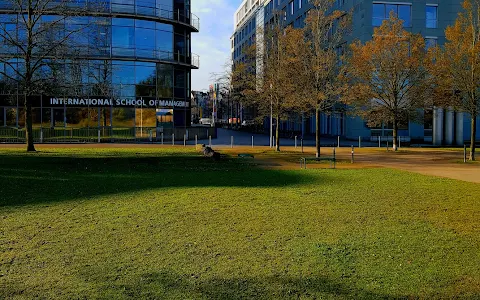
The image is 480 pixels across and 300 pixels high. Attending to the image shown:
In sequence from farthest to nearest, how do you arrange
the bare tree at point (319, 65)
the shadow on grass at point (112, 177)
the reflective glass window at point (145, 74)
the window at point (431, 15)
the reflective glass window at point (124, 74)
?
the window at point (431, 15) < the reflective glass window at point (145, 74) < the reflective glass window at point (124, 74) < the bare tree at point (319, 65) < the shadow on grass at point (112, 177)

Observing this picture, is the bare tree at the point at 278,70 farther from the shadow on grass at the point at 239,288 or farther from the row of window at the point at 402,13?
the shadow on grass at the point at 239,288

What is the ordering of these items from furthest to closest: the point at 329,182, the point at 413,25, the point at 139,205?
1. the point at 413,25
2. the point at 329,182
3. the point at 139,205

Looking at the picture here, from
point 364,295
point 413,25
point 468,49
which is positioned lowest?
point 364,295

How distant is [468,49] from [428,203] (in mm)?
18333

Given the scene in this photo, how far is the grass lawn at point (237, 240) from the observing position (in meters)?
5.83

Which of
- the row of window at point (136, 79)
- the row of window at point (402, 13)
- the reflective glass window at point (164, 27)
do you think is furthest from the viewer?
the reflective glass window at point (164, 27)

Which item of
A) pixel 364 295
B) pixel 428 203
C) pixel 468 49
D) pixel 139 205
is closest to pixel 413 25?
pixel 468 49

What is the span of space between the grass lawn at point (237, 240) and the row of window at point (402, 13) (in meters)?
37.3

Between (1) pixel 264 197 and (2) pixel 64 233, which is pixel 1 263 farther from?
(1) pixel 264 197

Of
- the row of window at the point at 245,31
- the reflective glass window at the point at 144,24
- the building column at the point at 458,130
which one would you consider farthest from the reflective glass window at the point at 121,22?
the row of window at the point at 245,31

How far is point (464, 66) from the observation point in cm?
2684

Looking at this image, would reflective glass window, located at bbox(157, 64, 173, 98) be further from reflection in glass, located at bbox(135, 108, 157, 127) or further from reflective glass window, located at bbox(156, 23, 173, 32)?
reflective glass window, located at bbox(156, 23, 173, 32)

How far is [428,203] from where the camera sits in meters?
11.8

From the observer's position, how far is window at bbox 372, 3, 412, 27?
160 ft
